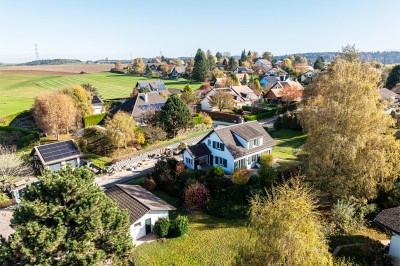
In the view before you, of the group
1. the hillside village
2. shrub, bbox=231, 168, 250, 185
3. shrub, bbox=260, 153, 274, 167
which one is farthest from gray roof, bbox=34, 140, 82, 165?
shrub, bbox=260, 153, 274, 167

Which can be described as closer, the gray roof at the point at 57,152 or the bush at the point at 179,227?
the bush at the point at 179,227

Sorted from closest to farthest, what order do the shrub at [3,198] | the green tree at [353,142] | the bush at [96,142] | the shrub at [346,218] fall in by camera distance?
the shrub at [346,218] < the green tree at [353,142] < the shrub at [3,198] < the bush at [96,142]

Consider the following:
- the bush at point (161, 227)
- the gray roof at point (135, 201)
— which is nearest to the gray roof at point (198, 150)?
the gray roof at point (135, 201)

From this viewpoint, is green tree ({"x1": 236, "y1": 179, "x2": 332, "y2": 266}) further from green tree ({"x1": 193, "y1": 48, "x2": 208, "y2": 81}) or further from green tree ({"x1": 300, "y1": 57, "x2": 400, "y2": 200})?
green tree ({"x1": 193, "y1": 48, "x2": 208, "y2": 81})

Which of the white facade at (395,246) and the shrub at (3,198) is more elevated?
the white facade at (395,246)

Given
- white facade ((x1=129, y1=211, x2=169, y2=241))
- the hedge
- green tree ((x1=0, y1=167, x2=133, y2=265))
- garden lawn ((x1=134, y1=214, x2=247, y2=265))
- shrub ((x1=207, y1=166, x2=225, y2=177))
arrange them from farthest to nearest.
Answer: the hedge, shrub ((x1=207, y1=166, x2=225, y2=177)), white facade ((x1=129, y1=211, x2=169, y2=241)), garden lawn ((x1=134, y1=214, x2=247, y2=265)), green tree ((x1=0, y1=167, x2=133, y2=265))

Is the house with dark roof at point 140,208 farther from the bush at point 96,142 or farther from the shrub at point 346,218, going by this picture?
the bush at point 96,142

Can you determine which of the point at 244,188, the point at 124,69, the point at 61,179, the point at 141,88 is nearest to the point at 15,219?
the point at 61,179
